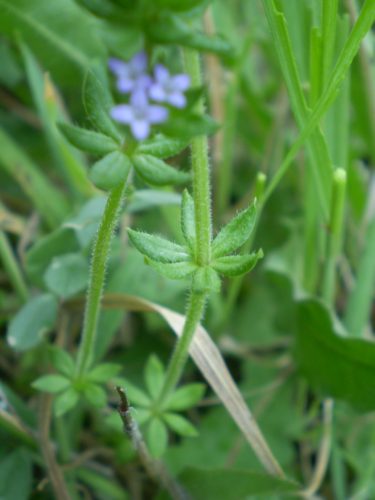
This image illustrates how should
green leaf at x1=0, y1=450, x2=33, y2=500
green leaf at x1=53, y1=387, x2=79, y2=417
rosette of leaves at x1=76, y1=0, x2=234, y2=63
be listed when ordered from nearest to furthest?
rosette of leaves at x1=76, y1=0, x2=234, y2=63 → green leaf at x1=53, y1=387, x2=79, y2=417 → green leaf at x1=0, y1=450, x2=33, y2=500

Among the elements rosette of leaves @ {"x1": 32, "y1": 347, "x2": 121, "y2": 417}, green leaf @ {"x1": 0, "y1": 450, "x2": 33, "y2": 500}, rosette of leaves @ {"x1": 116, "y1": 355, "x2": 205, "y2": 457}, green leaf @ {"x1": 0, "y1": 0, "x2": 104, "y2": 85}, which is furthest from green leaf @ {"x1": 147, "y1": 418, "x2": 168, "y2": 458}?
green leaf @ {"x1": 0, "y1": 0, "x2": 104, "y2": 85}

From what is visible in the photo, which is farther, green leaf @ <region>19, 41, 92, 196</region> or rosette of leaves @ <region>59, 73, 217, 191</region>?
green leaf @ <region>19, 41, 92, 196</region>

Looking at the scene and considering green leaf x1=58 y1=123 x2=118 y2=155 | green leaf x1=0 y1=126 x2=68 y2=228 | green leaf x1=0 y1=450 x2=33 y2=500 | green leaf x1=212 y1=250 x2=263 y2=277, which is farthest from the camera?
green leaf x1=0 y1=126 x2=68 y2=228

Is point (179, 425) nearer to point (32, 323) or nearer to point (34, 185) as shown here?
point (32, 323)

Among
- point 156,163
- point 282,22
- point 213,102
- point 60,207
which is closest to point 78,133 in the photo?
point 156,163

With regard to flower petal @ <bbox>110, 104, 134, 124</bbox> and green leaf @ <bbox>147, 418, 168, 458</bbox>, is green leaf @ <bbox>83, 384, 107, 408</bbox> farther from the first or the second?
flower petal @ <bbox>110, 104, 134, 124</bbox>

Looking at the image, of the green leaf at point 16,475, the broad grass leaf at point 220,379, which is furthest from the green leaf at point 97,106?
the green leaf at point 16,475

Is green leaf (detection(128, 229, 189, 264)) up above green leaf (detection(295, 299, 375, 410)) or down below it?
above
